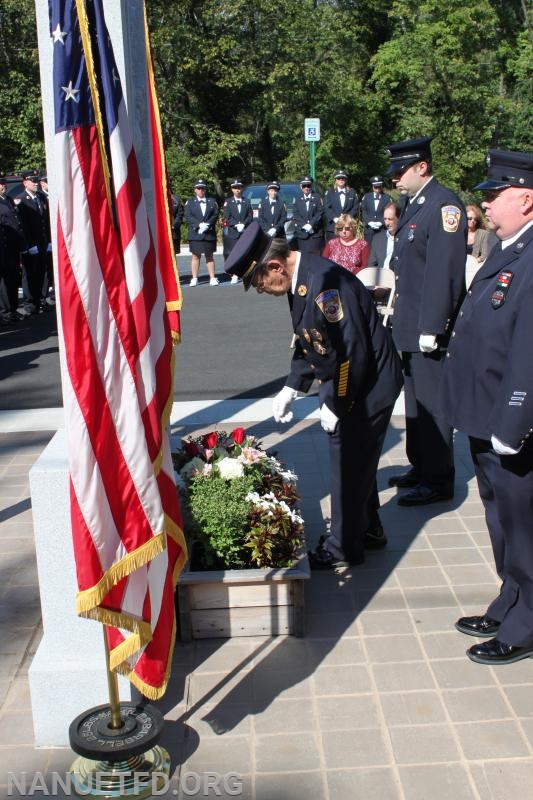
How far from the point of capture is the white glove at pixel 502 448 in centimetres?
370

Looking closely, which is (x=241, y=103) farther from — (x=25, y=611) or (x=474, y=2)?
(x=25, y=611)

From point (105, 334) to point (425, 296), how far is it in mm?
3094

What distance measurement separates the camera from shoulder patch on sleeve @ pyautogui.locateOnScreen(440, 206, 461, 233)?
553 cm

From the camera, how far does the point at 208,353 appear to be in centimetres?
1158

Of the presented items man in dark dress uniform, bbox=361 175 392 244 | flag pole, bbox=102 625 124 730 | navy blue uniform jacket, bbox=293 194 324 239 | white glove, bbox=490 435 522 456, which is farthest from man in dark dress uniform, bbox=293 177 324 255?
flag pole, bbox=102 625 124 730

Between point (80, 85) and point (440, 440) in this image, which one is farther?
point (440, 440)

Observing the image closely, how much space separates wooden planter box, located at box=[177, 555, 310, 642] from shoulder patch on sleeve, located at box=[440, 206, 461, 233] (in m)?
2.36

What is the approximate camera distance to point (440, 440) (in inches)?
234

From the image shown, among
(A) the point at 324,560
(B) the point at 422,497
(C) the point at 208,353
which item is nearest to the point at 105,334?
(A) the point at 324,560

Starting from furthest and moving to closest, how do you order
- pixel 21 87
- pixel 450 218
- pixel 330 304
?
pixel 21 87 → pixel 450 218 → pixel 330 304

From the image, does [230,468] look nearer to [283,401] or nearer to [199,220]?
[283,401]

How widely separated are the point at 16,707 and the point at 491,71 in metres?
34.1

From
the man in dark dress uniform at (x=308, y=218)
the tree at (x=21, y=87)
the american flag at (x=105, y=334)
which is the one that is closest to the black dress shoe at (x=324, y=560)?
the american flag at (x=105, y=334)

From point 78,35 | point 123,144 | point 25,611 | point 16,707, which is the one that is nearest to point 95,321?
point 123,144
